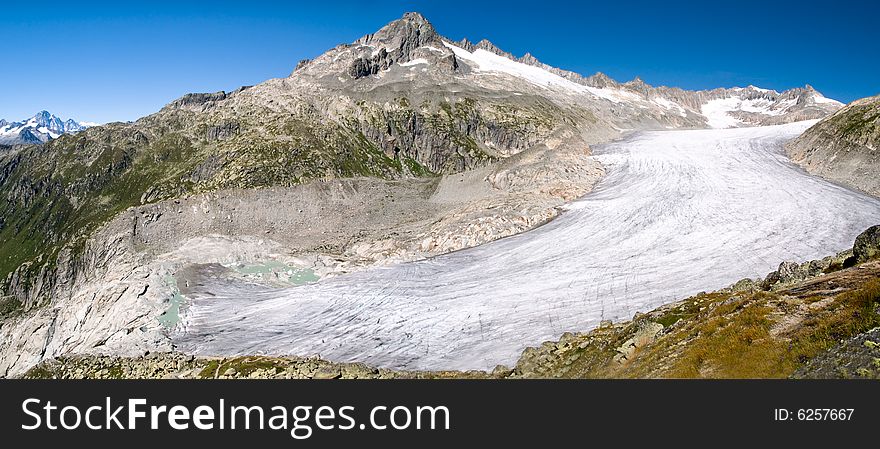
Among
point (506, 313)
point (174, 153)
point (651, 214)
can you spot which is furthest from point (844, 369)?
point (174, 153)

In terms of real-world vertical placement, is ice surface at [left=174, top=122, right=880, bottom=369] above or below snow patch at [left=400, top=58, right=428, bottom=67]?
below

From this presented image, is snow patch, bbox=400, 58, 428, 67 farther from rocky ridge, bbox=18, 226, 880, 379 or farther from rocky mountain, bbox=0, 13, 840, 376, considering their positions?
rocky ridge, bbox=18, 226, 880, 379

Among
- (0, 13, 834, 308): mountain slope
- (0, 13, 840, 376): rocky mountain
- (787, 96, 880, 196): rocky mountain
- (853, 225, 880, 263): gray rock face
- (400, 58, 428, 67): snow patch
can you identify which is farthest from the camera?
(400, 58, 428, 67): snow patch

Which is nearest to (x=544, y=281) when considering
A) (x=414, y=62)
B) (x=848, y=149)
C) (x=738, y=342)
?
(x=738, y=342)

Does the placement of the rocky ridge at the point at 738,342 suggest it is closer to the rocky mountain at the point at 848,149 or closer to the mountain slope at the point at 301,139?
the rocky mountain at the point at 848,149

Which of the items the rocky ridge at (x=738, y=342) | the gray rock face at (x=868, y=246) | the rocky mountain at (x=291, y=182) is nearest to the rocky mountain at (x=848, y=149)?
the rocky mountain at (x=291, y=182)

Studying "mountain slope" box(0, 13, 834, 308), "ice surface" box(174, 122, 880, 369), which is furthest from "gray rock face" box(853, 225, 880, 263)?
"mountain slope" box(0, 13, 834, 308)
